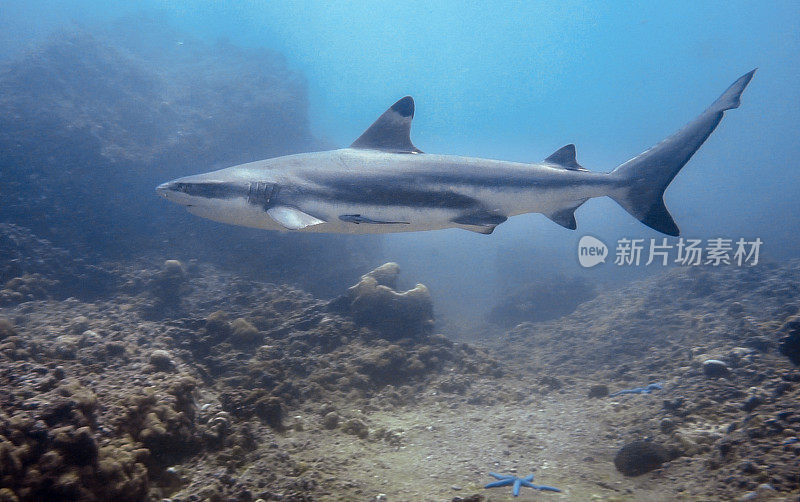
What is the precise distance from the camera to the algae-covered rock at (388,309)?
8.87 m

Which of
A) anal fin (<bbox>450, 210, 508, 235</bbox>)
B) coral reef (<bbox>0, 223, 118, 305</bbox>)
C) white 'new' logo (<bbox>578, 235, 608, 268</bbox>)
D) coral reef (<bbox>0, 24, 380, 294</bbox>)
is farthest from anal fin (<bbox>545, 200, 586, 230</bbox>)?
coral reef (<bbox>0, 223, 118, 305</bbox>)

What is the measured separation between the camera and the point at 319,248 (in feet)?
59.3

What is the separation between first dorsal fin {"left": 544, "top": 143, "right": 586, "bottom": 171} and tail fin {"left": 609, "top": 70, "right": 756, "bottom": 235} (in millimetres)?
572

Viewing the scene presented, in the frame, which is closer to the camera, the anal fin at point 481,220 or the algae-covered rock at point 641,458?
the algae-covered rock at point 641,458

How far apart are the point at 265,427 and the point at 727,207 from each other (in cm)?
10567

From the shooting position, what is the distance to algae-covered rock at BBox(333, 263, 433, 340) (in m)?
8.87

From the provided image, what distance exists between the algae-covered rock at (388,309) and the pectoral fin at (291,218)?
4.64 metres

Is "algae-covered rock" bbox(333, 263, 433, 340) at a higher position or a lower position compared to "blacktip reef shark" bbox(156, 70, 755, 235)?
lower

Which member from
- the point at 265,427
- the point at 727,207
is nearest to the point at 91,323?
the point at 265,427

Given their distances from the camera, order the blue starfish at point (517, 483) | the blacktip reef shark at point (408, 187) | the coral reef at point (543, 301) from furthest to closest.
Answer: the coral reef at point (543, 301) → the blacktip reef shark at point (408, 187) → the blue starfish at point (517, 483)

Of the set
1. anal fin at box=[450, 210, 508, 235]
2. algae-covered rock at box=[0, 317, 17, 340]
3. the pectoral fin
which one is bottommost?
algae-covered rock at box=[0, 317, 17, 340]

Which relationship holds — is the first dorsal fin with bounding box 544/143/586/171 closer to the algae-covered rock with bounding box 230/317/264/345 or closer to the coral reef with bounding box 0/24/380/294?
the algae-covered rock with bounding box 230/317/264/345

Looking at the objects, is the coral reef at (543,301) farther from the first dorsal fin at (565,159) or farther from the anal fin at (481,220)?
the anal fin at (481,220)

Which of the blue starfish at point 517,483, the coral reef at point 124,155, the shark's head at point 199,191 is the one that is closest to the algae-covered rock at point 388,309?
the blue starfish at point 517,483
